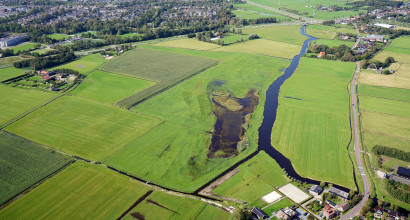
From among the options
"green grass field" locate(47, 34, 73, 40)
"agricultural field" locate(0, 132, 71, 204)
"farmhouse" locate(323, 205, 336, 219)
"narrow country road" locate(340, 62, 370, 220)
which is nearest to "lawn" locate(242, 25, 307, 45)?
"narrow country road" locate(340, 62, 370, 220)

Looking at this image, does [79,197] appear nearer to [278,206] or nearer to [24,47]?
[278,206]

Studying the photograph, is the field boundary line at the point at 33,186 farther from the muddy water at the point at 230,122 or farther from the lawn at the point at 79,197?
the muddy water at the point at 230,122

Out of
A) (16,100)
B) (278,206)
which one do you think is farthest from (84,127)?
(278,206)

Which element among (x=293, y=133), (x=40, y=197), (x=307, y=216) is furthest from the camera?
(x=293, y=133)

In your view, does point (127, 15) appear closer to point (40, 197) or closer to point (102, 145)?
point (102, 145)

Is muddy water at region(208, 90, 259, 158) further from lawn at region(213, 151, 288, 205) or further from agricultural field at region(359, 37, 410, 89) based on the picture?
agricultural field at region(359, 37, 410, 89)

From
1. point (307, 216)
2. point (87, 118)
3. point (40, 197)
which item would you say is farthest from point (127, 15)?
point (307, 216)
